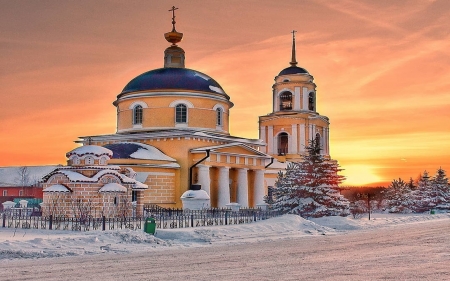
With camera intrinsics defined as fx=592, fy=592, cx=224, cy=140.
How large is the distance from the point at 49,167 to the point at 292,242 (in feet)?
186

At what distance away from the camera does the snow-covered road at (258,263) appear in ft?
41.6

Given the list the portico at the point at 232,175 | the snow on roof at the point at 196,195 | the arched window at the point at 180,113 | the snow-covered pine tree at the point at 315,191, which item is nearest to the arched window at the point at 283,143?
the portico at the point at 232,175

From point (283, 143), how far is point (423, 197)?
13.7 m

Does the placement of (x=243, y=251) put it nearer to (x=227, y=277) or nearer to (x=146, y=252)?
(x=146, y=252)

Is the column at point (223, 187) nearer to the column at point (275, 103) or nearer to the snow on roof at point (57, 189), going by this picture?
the snow on roof at point (57, 189)

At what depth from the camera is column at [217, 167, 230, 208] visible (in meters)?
40.3

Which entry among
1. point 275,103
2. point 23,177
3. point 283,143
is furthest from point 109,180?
point 23,177

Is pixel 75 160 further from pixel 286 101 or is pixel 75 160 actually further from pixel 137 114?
pixel 286 101

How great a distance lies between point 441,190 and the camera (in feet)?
163

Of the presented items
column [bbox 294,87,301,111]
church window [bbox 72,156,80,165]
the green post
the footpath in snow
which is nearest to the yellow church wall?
column [bbox 294,87,301,111]

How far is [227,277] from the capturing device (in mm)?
12492

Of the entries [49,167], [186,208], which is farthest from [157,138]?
[49,167]

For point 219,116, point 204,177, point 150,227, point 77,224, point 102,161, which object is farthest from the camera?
point 219,116

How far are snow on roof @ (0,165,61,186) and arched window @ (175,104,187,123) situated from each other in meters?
29.9
